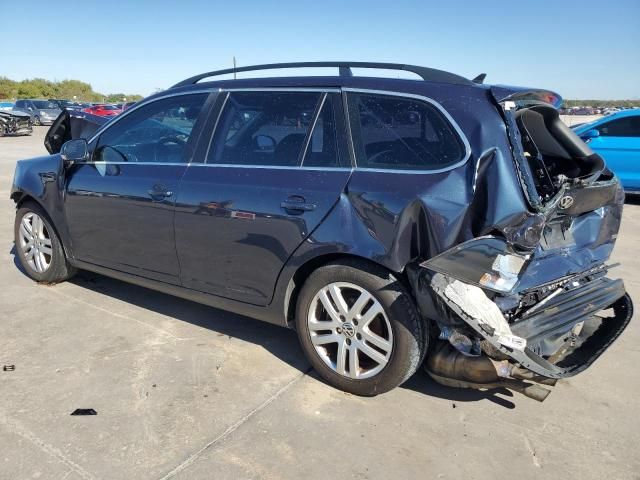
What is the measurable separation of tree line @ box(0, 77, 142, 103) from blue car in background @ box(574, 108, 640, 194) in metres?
62.7

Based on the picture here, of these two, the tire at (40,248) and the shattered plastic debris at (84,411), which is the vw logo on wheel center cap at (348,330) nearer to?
the shattered plastic debris at (84,411)

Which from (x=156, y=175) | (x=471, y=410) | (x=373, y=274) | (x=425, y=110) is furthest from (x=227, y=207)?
(x=471, y=410)

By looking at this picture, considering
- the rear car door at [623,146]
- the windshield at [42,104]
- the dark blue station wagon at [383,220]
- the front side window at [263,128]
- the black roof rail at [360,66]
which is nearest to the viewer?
the dark blue station wagon at [383,220]

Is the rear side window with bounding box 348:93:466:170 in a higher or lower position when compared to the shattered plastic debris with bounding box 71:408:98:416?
higher

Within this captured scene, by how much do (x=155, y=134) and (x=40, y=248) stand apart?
5.74ft

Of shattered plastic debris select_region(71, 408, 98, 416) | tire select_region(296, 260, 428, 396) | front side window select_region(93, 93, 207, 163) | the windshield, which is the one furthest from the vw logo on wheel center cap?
the windshield

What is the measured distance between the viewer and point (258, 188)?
3.27 meters

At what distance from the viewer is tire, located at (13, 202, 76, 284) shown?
15.4ft

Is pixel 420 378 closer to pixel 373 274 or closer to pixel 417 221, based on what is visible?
pixel 373 274

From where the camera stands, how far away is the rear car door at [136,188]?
373cm

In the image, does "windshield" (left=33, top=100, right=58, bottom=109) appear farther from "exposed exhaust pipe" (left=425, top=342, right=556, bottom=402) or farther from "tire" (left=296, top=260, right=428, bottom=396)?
"exposed exhaust pipe" (left=425, top=342, right=556, bottom=402)

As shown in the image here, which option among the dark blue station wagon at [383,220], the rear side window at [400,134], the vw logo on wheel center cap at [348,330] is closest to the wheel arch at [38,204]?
the dark blue station wagon at [383,220]

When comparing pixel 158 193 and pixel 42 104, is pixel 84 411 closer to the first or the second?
pixel 158 193

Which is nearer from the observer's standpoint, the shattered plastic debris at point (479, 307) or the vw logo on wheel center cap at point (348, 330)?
the shattered plastic debris at point (479, 307)
